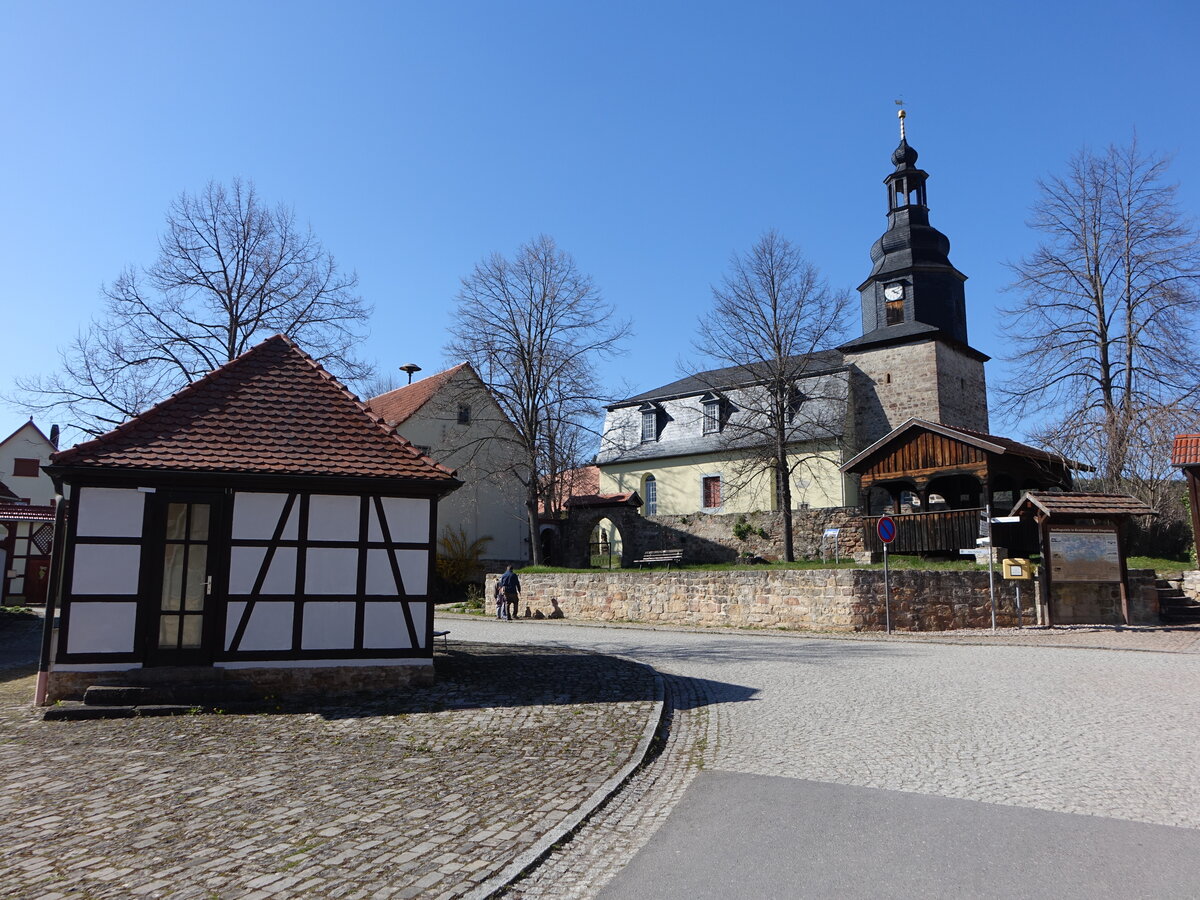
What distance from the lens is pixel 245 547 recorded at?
10.5 metres

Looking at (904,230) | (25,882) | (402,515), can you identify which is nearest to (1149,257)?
(904,230)

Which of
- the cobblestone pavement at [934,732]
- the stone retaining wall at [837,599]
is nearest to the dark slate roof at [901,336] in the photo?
the stone retaining wall at [837,599]

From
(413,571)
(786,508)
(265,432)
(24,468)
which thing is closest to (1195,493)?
(786,508)

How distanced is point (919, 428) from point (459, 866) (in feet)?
77.3

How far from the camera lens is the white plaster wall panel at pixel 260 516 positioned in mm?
10461

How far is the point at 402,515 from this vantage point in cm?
1124

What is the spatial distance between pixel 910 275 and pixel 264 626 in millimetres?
34260

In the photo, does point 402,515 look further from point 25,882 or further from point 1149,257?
point 1149,257

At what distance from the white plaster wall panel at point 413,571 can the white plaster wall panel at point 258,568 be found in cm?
133

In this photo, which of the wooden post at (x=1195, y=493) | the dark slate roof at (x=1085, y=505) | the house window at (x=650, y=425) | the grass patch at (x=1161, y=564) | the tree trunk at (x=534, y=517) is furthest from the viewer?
the house window at (x=650, y=425)

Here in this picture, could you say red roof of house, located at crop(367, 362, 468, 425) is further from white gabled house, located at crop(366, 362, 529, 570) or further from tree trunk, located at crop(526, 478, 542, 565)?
tree trunk, located at crop(526, 478, 542, 565)

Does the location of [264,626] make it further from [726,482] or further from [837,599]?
[726,482]

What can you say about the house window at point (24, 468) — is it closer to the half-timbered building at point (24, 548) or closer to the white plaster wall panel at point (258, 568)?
the half-timbered building at point (24, 548)

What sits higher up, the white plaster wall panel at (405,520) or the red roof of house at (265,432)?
the red roof of house at (265,432)
